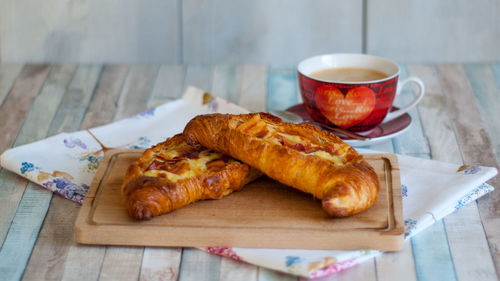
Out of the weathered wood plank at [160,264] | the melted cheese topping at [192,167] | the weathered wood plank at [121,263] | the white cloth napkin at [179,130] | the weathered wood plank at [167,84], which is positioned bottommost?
the weathered wood plank at [167,84]

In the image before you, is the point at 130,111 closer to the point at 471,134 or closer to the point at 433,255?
the point at 471,134

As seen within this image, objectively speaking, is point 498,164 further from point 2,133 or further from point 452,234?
point 2,133

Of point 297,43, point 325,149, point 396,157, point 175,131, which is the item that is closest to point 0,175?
point 175,131

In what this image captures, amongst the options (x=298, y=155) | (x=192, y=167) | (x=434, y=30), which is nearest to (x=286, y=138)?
(x=298, y=155)

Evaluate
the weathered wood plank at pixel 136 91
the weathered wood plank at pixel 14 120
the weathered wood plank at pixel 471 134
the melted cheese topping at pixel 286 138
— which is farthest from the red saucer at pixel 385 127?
the weathered wood plank at pixel 14 120

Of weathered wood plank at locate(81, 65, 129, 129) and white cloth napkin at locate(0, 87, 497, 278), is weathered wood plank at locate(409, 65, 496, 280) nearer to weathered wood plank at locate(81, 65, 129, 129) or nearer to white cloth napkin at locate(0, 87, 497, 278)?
white cloth napkin at locate(0, 87, 497, 278)

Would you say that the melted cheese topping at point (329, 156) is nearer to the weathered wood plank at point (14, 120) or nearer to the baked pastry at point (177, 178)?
the baked pastry at point (177, 178)

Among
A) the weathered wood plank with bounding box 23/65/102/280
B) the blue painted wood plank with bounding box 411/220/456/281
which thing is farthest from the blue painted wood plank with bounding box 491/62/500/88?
the weathered wood plank with bounding box 23/65/102/280
